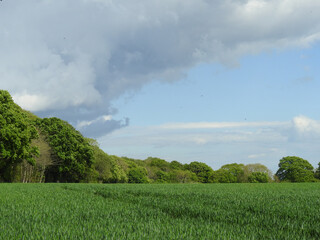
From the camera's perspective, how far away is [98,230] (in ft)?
24.1

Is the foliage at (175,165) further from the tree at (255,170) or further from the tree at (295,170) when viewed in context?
→ the tree at (295,170)

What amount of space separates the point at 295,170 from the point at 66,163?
67640 mm

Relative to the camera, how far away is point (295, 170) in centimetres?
9112

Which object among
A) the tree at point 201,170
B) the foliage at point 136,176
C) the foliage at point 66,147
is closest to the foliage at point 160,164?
the tree at point 201,170

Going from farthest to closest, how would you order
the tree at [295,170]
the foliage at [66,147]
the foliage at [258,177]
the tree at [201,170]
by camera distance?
1. the tree at [201,170]
2. the foliage at [258,177]
3. the tree at [295,170]
4. the foliage at [66,147]

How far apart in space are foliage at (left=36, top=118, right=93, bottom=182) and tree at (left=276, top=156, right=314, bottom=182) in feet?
203

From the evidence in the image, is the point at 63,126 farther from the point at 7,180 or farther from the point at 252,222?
the point at 252,222

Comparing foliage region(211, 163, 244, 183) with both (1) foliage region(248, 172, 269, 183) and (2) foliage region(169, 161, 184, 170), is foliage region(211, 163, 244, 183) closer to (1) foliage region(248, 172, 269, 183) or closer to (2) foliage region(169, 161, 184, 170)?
(1) foliage region(248, 172, 269, 183)

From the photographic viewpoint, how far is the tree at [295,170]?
8944cm

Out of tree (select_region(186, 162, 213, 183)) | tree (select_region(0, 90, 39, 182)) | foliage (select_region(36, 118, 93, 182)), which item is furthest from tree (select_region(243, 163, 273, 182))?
tree (select_region(0, 90, 39, 182))

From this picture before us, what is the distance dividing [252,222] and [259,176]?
94.5 metres

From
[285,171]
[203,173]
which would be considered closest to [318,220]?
[285,171]

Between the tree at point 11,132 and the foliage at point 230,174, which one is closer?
the tree at point 11,132

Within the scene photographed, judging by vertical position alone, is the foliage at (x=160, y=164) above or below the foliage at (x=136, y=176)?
above
